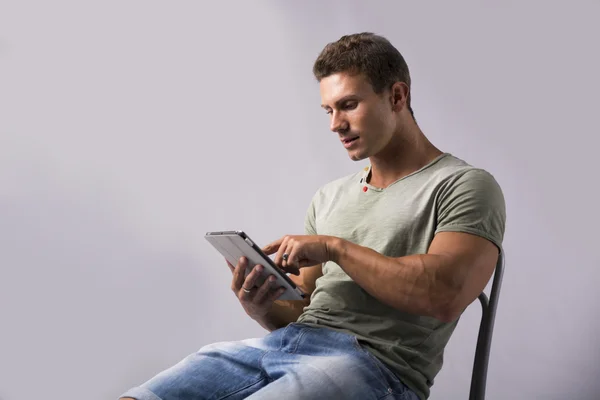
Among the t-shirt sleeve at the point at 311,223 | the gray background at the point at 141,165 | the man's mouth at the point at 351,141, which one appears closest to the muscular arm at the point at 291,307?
the t-shirt sleeve at the point at 311,223

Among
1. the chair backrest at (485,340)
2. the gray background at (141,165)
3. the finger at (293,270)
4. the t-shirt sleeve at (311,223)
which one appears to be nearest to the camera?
the finger at (293,270)

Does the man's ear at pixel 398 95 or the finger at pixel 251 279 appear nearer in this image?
the finger at pixel 251 279

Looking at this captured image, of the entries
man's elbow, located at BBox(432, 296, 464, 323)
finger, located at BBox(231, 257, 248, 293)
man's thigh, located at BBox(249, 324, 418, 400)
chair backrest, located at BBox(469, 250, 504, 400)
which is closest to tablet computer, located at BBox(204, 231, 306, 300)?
finger, located at BBox(231, 257, 248, 293)

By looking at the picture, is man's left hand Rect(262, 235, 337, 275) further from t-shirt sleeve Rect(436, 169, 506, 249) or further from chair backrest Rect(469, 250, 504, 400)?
chair backrest Rect(469, 250, 504, 400)

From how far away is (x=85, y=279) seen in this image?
2.64 m

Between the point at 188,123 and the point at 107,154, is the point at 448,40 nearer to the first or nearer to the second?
the point at 188,123

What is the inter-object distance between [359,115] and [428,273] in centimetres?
42

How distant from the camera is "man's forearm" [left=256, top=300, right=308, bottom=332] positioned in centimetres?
157

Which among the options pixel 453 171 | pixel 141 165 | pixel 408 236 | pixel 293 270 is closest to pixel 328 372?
pixel 293 270

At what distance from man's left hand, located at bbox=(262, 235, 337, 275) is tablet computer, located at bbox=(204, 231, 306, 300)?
0.03 meters

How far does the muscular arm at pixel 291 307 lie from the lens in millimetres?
1571

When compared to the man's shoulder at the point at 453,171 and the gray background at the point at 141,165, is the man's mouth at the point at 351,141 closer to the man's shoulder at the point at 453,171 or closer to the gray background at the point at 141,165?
the man's shoulder at the point at 453,171

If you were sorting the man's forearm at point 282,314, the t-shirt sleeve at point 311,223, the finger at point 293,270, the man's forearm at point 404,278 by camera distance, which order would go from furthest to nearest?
the t-shirt sleeve at point 311,223, the man's forearm at point 282,314, the finger at point 293,270, the man's forearm at point 404,278

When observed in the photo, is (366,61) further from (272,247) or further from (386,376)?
(386,376)
